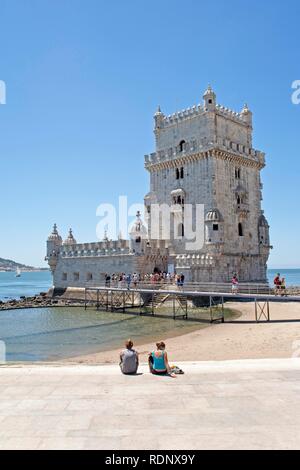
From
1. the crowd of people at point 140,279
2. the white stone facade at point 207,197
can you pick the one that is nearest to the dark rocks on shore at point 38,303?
the white stone facade at point 207,197

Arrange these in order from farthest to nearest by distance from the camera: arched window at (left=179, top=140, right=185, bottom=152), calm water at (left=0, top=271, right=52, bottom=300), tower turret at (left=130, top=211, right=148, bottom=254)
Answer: calm water at (left=0, top=271, right=52, bottom=300)
arched window at (left=179, top=140, right=185, bottom=152)
tower turret at (left=130, top=211, right=148, bottom=254)

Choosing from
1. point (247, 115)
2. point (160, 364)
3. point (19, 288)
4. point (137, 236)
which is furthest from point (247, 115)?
point (19, 288)

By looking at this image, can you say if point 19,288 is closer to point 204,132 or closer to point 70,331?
point 204,132

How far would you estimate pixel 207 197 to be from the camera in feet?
110

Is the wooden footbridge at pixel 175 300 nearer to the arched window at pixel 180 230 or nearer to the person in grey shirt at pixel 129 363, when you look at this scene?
the arched window at pixel 180 230

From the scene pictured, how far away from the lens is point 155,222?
123ft

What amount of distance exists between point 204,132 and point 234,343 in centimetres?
2199

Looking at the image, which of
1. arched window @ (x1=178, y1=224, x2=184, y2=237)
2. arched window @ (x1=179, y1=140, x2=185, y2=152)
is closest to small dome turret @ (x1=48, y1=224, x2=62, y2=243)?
arched window @ (x1=178, y1=224, x2=184, y2=237)

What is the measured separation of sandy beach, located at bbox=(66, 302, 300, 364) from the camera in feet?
48.8

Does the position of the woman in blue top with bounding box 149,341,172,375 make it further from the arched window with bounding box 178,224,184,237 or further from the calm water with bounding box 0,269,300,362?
the arched window with bounding box 178,224,184,237

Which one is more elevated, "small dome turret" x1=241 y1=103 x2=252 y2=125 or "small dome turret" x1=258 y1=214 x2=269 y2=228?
"small dome turret" x1=241 y1=103 x2=252 y2=125

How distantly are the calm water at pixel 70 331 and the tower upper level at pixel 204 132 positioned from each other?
1573 cm

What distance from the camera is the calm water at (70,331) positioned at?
58.5 ft

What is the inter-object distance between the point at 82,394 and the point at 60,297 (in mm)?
35922
